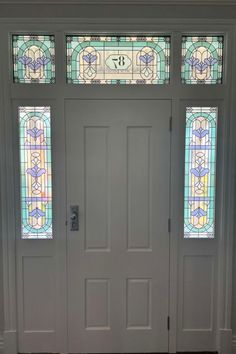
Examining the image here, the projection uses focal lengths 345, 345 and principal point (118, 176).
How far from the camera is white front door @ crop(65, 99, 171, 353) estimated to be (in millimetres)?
2680

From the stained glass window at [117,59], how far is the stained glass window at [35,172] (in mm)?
403

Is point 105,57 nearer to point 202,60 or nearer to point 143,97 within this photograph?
point 143,97

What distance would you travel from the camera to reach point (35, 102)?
2.65 m

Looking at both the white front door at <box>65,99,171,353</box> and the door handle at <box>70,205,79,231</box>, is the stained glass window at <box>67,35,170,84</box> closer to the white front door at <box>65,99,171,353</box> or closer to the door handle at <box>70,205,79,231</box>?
the white front door at <box>65,99,171,353</box>

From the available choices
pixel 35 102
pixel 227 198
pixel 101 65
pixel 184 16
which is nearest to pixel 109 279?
pixel 227 198

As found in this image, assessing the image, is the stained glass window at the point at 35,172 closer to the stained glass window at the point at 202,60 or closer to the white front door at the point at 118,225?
the white front door at the point at 118,225

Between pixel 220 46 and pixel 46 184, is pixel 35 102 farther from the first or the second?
pixel 220 46

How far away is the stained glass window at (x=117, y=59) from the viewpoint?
2645 millimetres

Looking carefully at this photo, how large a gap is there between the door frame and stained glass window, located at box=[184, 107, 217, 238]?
0.08 meters

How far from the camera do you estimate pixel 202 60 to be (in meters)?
2.68

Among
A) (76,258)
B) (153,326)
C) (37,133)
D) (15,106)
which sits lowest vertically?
(153,326)

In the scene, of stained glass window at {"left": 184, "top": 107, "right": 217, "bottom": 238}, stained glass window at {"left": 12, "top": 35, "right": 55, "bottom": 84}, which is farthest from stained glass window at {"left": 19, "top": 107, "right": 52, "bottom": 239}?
→ stained glass window at {"left": 184, "top": 107, "right": 217, "bottom": 238}

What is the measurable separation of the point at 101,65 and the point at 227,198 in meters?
1.43

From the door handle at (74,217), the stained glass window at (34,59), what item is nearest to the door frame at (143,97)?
the stained glass window at (34,59)
